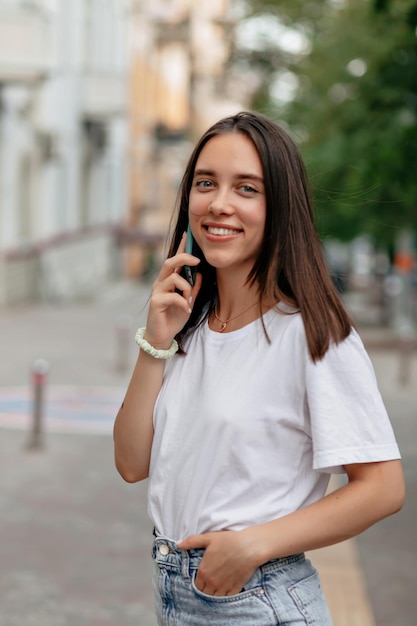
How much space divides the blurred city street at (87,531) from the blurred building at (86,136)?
11.5m

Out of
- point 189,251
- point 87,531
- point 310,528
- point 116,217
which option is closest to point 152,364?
point 189,251

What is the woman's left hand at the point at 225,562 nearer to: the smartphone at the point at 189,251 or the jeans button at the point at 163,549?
the jeans button at the point at 163,549

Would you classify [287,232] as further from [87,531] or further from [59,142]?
[59,142]

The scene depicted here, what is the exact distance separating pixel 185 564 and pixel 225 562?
14 cm

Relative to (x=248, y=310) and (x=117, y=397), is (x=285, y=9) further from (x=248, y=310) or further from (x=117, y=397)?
(x=248, y=310)

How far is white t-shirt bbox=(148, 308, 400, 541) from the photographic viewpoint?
2.23 meters

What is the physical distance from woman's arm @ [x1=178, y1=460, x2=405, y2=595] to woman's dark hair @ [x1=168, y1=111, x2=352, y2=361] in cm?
31

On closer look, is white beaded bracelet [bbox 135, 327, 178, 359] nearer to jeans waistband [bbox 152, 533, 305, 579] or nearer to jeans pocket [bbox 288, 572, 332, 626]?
jeans waistband [bbox 152, 533, 305, 579]

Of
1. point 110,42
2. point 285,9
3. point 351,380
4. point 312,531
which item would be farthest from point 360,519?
point 110,42

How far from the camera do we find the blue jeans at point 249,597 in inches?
89.6

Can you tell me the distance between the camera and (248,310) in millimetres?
2426

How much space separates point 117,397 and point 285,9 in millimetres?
16901

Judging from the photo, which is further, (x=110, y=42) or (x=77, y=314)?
(x=110, y=42)

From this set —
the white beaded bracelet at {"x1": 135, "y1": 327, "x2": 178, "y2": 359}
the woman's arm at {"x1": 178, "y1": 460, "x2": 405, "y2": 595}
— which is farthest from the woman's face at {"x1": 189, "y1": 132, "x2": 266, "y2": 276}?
the woman's arm at {"x1": 178, "y1": 460, "x2": 405, "y2": 595}
